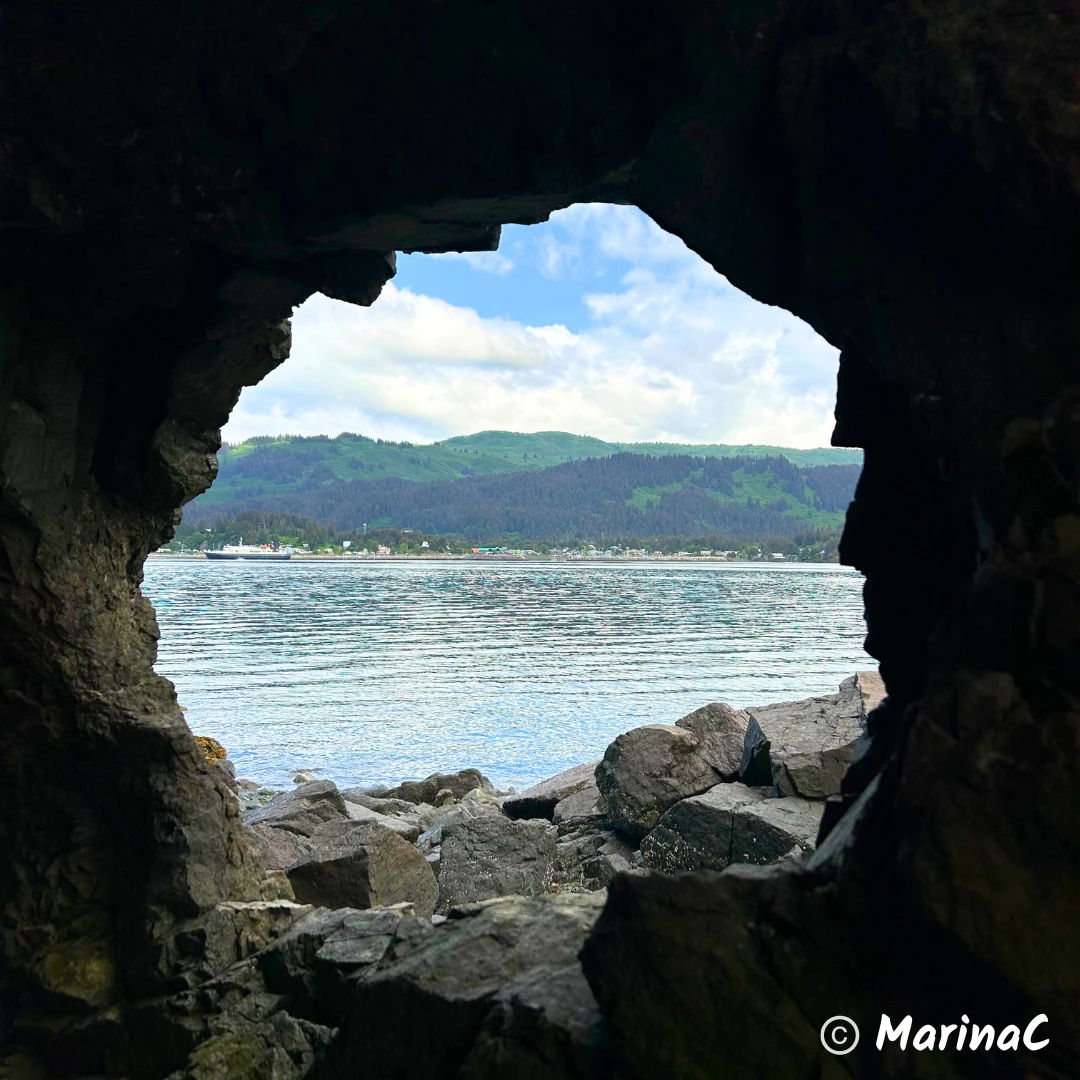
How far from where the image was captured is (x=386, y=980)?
222 inches

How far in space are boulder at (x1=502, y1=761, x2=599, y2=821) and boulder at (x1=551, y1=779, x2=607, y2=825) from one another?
295 millimetres

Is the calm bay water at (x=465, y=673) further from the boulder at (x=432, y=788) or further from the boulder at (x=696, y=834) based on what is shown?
the boulder at (x=696, y=834)

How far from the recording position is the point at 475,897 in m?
11.6

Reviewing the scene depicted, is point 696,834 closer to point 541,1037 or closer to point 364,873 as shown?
point 364,873

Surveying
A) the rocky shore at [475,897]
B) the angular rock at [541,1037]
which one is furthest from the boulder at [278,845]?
the angular rock at [541,1037]

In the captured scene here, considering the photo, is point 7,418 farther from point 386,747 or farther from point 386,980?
point 386,747

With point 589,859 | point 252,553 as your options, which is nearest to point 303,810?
point 589,859

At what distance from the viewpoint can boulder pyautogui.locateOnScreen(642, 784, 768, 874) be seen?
36.7 feet

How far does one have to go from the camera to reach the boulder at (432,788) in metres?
20.2

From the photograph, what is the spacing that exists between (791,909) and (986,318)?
124 inches

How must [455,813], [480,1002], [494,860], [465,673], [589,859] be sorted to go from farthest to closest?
[465,673]
[455,813]
[589,859]
[494,860]
[480,1002]

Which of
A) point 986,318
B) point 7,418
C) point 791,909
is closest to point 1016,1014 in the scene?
point 791,909

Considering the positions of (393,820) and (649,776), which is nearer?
(649,776)

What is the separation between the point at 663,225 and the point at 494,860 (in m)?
8.59
